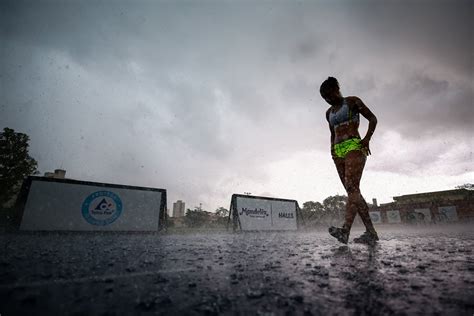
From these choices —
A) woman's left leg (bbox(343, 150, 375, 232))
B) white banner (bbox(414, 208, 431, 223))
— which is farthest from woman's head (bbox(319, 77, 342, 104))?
white banner (bbox(414, 208, 431, 223))

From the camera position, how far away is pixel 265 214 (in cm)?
966

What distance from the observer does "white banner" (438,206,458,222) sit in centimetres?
2291

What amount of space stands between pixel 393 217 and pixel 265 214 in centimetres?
2498

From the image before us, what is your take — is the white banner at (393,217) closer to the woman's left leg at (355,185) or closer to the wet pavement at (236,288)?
the woman's left leg at (355,185)

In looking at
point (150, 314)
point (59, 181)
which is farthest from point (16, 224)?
point (150, 314)

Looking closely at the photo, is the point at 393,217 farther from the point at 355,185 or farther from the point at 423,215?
the point at 355,185

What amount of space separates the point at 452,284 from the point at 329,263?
567mm

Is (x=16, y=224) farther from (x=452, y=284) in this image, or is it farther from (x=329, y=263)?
(x=452, y=284)

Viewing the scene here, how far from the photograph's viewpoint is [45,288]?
79 centimetres

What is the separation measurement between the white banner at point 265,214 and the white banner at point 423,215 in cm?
2057

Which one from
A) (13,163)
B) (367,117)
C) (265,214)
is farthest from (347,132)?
(13,163)

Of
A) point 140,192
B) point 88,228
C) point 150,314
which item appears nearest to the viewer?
point 150,314

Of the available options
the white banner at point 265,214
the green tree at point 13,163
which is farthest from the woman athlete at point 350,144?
the green tree at point 13,163

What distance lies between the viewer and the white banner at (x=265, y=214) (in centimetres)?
907
